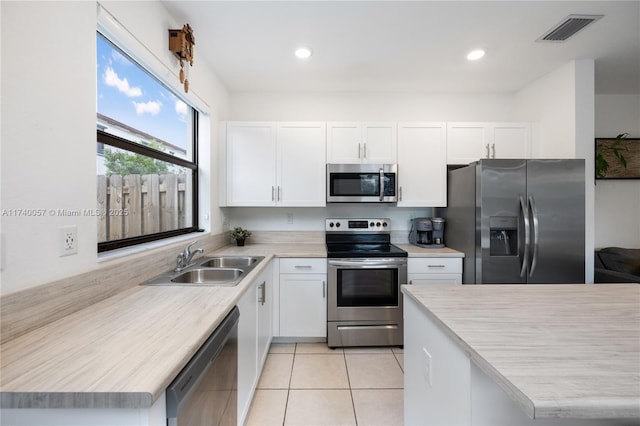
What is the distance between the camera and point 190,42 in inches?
76.5

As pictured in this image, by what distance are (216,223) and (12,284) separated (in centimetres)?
192

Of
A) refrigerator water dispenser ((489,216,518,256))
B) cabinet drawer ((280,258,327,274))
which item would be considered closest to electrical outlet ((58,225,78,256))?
cabinet drawer ((280,258,327,274))

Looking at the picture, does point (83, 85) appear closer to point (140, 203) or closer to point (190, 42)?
point (140, 203)

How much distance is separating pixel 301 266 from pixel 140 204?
4.57 ft

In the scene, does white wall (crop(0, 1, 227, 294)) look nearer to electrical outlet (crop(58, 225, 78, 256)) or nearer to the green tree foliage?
electrical outlet (crop(58, 225, 78, 256))

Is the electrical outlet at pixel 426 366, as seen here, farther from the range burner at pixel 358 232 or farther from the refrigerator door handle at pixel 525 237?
the range burner at pixel 358 232

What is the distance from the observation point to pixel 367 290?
2.55 m

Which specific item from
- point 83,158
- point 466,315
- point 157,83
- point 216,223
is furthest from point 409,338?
point 157,83

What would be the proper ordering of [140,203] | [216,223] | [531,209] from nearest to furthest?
[140,203]
[531,209]
[216,223]

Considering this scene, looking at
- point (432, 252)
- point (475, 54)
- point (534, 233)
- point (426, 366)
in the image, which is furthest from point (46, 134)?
point (534, 233)

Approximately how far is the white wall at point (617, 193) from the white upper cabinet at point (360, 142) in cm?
250

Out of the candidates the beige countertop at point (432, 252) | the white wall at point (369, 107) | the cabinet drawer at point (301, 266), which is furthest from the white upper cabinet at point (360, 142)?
the cabinet drawer at point (301, 266)

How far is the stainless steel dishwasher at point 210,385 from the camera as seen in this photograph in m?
0.80

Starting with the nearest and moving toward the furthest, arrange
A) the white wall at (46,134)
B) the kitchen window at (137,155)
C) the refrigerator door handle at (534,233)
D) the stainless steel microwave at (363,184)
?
1. the white wall at (46,134)
2. the kitchen window at (137,155)
3. the refrigerator door handle at (534,233)
4. the stainless steel microwave at (363,184)
